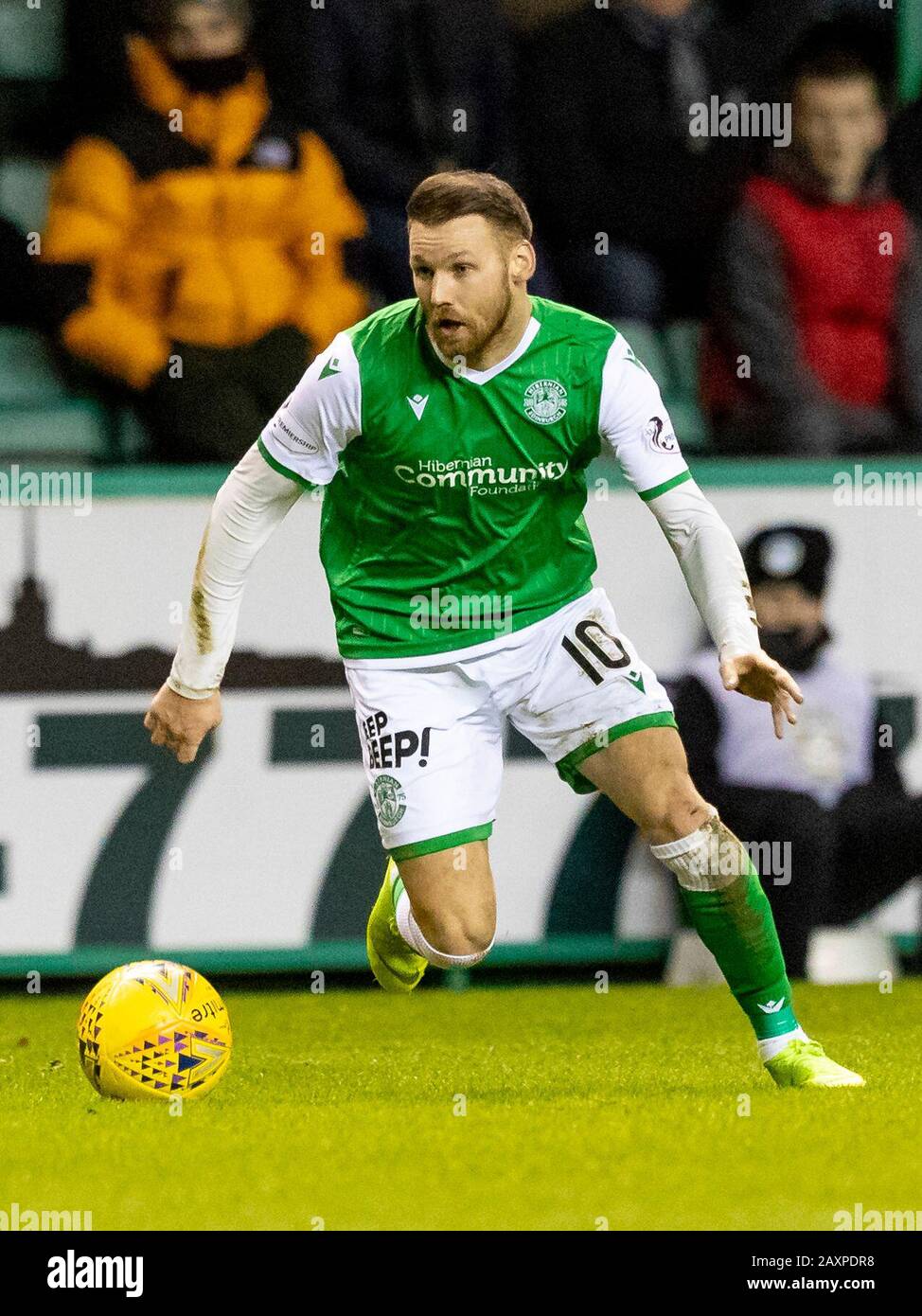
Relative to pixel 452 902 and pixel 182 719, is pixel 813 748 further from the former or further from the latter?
pixel 182 719

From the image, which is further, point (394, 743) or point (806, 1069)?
point (394, 743)

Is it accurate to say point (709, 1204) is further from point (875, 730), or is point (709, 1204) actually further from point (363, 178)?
point (363, 178)

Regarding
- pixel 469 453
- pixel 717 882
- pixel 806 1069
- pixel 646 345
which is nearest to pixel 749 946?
pixel 717 882

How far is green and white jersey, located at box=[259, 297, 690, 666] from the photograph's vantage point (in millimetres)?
5496

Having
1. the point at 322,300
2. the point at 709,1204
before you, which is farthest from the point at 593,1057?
the point at 322,300

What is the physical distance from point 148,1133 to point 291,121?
17.2 ft

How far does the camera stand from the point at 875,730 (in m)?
8.35

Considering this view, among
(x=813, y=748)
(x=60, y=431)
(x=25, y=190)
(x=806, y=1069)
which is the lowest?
(x=806, y=1069)

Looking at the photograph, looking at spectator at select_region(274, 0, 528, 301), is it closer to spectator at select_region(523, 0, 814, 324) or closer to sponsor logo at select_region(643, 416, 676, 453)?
spectator at select_region(523, 0, 814, 324)

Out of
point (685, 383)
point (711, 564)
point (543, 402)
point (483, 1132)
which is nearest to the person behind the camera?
point (483, 1132)

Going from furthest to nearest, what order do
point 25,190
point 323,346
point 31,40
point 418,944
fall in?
1. point 31,40
2. point 25,190
3. point 323,346
4. point 418,944

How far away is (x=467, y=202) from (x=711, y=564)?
1056mm

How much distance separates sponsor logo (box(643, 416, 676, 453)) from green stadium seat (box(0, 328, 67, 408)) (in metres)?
3.93

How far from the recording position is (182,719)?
5582 mm
